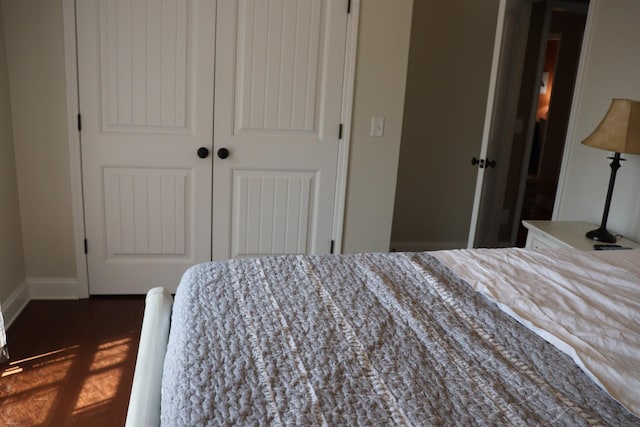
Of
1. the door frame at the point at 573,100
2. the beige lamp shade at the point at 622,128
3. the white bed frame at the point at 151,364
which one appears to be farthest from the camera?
the door frame at the point at 573,100

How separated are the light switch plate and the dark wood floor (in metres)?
1.73

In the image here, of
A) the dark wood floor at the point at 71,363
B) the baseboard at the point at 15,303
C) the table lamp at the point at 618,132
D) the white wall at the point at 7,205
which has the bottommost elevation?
the dark wood floor at the point at 71,363

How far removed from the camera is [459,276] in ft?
5.93

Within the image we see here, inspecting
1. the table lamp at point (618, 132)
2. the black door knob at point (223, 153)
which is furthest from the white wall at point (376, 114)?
the table lamp at point (618, 132)

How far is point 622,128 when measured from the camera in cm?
252

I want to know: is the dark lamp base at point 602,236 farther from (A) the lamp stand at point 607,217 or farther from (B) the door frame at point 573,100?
(B) the door frame at point 573,100

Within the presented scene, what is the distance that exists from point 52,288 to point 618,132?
123 inches

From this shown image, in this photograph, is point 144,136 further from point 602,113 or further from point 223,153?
point 602,113

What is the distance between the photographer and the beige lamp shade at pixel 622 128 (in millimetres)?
2500

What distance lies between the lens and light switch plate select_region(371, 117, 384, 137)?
3416 mm

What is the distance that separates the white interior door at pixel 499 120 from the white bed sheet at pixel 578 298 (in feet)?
4.75

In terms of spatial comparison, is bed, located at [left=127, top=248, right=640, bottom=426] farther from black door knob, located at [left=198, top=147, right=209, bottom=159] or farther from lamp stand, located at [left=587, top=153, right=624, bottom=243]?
black door knob, located at [left=198, top=147, right=209, bottom=159]

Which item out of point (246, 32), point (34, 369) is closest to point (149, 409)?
point (34, 369)

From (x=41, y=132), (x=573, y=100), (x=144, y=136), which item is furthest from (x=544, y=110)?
(x=41, y=132)
